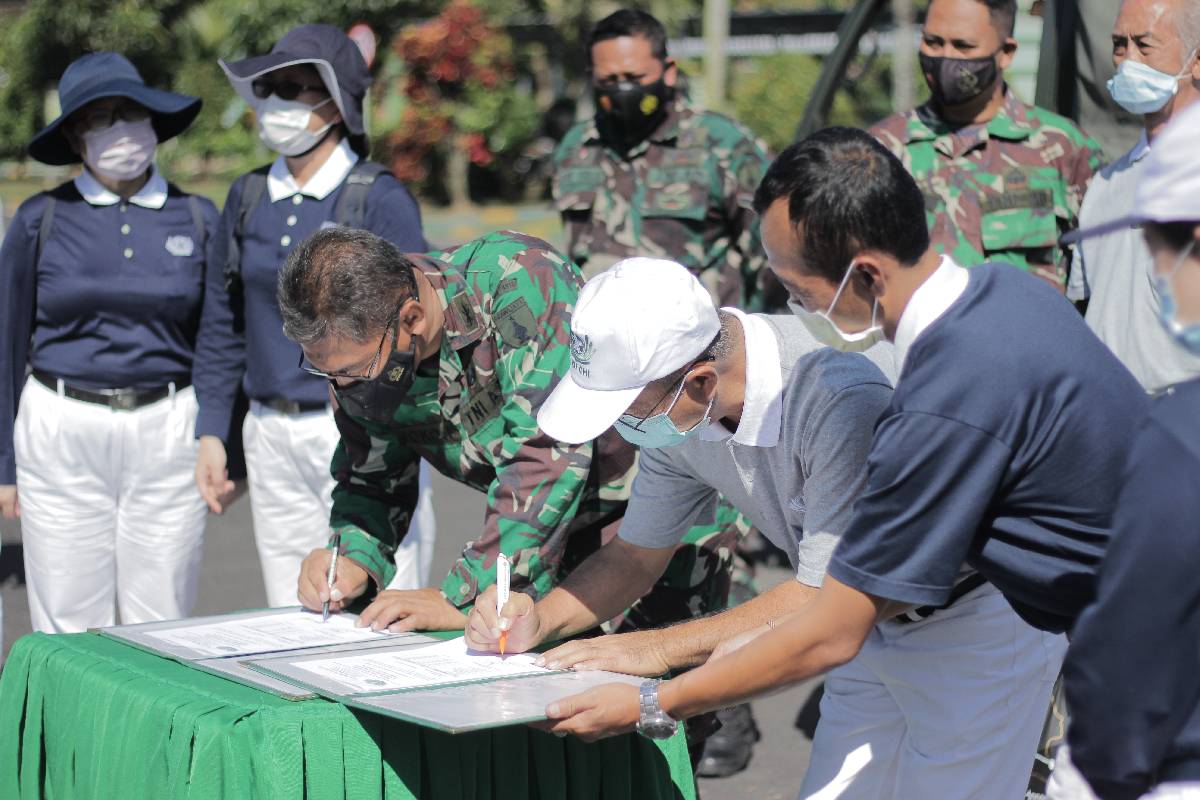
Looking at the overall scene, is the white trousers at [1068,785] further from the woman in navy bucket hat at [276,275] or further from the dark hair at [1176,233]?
the woman in navy bucket hat at [276,275]

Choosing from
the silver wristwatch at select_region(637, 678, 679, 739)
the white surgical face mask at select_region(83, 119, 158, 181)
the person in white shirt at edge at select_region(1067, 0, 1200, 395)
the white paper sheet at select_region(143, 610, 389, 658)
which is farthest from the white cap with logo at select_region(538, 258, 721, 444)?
the white surgical face mask at select_region(83, 119, 158, 181)

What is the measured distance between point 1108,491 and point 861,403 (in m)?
0.51

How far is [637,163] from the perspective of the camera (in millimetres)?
5625

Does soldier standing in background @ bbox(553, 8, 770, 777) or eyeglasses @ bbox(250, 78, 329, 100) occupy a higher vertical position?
eyeglasses @ bbox(250, 78, 329, 100)

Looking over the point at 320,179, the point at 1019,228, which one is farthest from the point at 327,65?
the point at 1019,228

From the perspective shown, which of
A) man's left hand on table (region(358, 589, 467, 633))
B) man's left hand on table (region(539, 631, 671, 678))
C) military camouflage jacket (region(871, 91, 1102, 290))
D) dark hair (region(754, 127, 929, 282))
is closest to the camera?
dark hair (region(754, 127, 929, 282))

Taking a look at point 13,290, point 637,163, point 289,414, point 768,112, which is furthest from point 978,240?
point 768,112

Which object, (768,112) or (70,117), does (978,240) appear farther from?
(768,112)

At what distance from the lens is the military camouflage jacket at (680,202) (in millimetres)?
5426

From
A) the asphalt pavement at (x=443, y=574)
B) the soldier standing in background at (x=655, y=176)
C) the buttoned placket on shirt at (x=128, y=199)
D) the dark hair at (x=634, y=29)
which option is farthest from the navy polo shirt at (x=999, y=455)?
the dark hair at (x=634, y=29)

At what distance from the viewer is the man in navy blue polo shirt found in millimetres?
2178

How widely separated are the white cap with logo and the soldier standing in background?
8.50 ft

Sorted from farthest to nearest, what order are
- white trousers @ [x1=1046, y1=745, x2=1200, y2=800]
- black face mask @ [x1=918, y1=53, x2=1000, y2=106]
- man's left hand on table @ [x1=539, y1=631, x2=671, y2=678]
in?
1. black face mask @ [x1=918, y1=53, x2=1000, y2=106]
2. man's left hand on table @ [x1=539, y1=631, x2=671, y2=678]
3. white trousers @ [x1=1046, y1=745, x2=1200, y2=800]

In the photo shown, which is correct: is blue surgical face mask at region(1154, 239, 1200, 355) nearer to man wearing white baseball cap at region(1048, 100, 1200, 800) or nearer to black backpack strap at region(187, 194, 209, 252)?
man wearing white baseball cap at region(1048, 100, 1200, 800)
